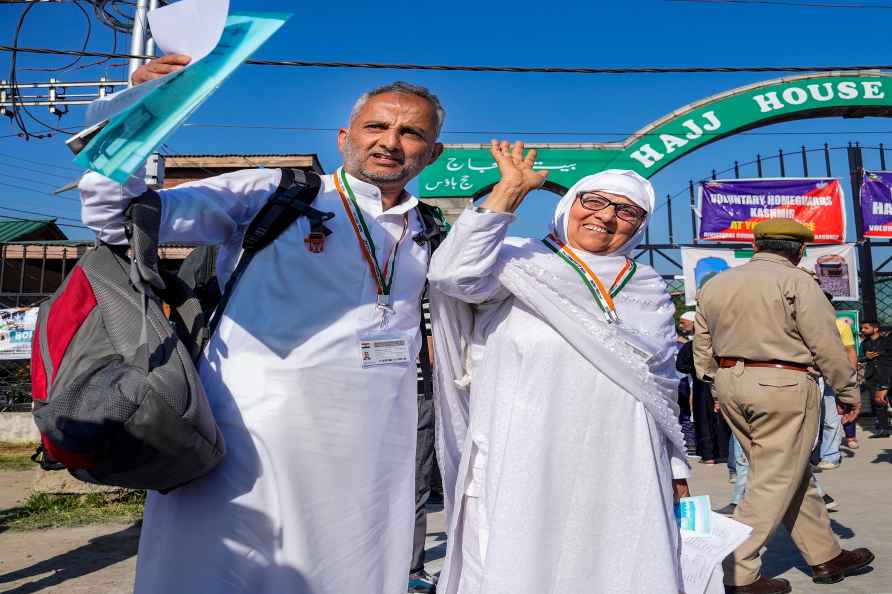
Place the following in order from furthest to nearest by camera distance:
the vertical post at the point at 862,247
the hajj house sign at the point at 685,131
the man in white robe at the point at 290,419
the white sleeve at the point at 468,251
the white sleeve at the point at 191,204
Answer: the vertical post at the point at 862,247, the hajj house sign at the point at 685,131, the white sleeve at the point at 468,251, the man in white robe at the point at 290,419, the white sleeve at the point at 191,204

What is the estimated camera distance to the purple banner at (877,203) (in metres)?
12.8

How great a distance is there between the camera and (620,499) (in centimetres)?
233

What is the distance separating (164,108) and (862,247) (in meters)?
13.2

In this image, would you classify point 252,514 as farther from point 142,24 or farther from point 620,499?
point 142,24

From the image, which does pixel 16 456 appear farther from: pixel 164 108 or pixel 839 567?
pixel 164 108

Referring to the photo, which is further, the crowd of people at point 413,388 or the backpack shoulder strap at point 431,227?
the backpack shoulder strap at point 431,227

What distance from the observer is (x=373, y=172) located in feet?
7.26

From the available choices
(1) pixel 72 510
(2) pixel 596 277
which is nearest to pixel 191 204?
(2) pixel 596 277

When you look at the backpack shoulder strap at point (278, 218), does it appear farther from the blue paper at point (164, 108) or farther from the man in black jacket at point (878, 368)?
the man in black jacket at point (878, 368)

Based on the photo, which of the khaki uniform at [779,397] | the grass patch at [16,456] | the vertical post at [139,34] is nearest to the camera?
the khaki uniform at [779,397]

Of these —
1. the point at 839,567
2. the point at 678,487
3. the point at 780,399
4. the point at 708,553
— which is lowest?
the point at 839,567

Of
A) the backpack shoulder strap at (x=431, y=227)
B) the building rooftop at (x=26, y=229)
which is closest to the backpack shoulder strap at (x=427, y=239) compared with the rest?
the backpack shoulder strap at (x=431, y=227)

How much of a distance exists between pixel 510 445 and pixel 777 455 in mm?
2214

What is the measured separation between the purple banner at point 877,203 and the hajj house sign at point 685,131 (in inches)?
55.5
